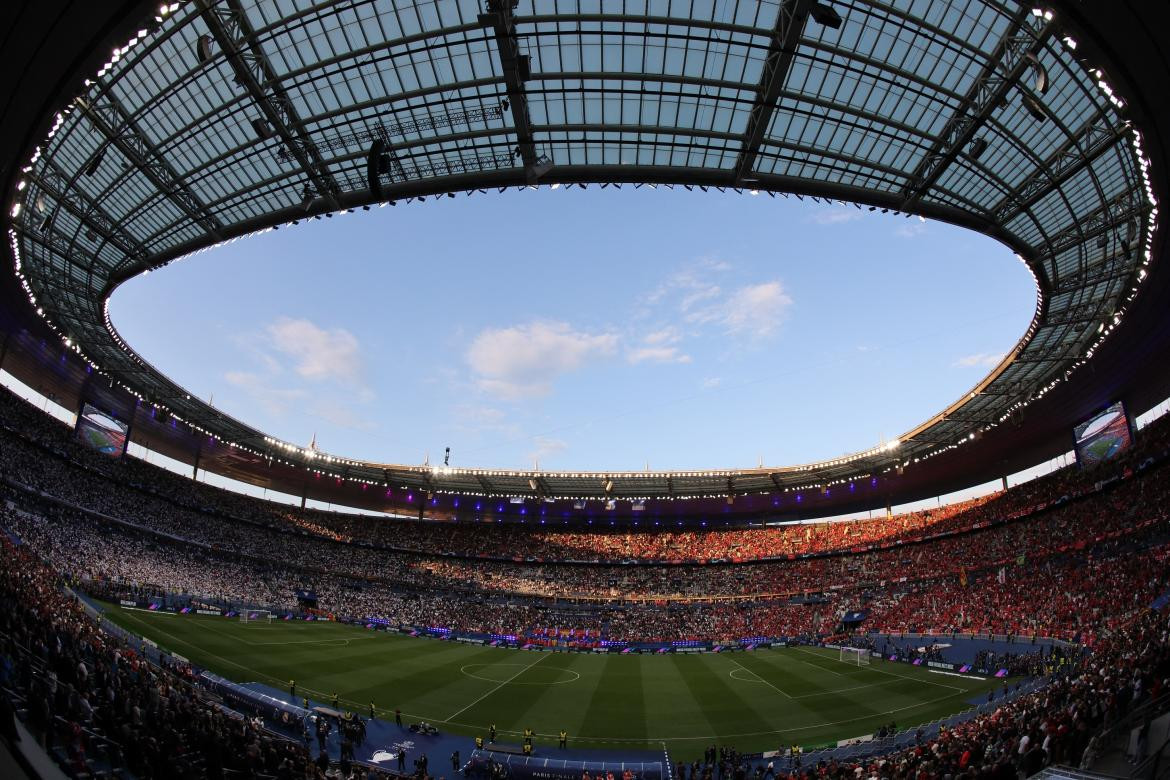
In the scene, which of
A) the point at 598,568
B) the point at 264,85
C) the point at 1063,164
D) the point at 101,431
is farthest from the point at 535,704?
the point at 101,431

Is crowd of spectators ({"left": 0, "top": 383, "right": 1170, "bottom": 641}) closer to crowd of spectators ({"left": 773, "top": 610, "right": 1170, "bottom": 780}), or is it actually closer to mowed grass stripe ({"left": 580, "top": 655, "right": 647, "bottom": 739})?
mowed grass stripe ({"left": 580, "top": 655, "right": 647, "bottom": 739})

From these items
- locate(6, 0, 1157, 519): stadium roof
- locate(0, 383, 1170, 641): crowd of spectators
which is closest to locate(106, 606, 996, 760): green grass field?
locate(0, 383, 1170, 641): crowd of spectators

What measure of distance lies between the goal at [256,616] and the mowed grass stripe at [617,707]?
1231 inches

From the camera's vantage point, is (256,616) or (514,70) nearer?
(514,70)

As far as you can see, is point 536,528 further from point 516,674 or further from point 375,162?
point 375,162

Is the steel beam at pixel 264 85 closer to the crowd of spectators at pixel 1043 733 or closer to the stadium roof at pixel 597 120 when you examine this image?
the stadium roof at pixel 597 120

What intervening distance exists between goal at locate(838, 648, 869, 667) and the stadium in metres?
0.67

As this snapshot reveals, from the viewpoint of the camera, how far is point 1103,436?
57062 millimetres

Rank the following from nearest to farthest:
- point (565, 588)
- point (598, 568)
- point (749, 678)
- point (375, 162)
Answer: point (375, 162) < point (749, 678) < point (565, 588) < point (598, 568)

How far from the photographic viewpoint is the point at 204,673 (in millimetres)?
31484

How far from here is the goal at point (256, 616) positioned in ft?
188

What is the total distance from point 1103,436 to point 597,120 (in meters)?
55.0

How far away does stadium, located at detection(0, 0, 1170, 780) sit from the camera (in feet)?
63.7

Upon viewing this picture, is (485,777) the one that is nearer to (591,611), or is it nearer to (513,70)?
(513,70)
